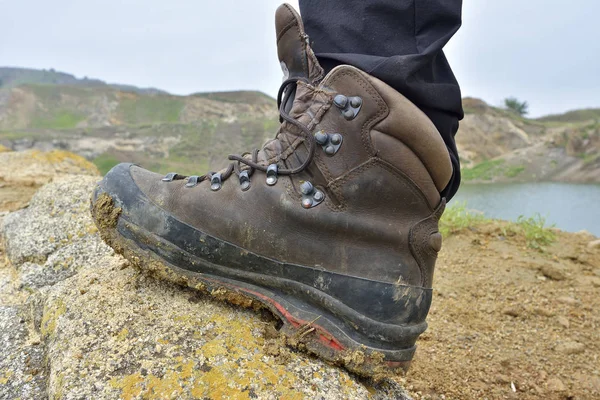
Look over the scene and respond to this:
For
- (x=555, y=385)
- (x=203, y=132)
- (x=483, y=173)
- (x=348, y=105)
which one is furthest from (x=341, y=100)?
(x=203, y=132)

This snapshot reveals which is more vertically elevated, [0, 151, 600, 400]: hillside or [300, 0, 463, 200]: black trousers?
[300, 0, 463, 200]: black trousers

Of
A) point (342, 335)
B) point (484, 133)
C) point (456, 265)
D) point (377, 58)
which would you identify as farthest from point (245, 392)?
point (484, 133)

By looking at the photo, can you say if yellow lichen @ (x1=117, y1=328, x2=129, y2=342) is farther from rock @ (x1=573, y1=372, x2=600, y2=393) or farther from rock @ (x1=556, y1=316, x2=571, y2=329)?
rock @ (x1=556, y1=316, x2=571, y2=329)

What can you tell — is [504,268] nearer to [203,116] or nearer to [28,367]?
[28,367]

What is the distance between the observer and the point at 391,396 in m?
0.83

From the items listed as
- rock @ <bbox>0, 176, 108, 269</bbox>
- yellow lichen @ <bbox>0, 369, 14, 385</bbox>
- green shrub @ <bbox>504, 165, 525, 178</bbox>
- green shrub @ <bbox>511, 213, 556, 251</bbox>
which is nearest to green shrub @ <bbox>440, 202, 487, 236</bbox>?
green shrub @ <bbox>511, 213, 556, 251</bbox>

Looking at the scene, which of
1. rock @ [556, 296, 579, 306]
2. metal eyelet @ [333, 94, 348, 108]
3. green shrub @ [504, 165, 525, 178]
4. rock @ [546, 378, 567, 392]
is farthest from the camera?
green shrub @ [504, 165, 525, 178]

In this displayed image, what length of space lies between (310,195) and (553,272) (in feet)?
5.83

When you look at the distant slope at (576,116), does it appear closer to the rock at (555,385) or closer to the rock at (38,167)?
the rock at (555,385)

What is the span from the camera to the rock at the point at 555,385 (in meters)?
1.22

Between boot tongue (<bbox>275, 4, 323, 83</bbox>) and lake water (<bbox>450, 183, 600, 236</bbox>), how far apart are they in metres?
2.39

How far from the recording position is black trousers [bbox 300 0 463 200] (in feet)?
2.70

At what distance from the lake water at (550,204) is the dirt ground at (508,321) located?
1.25ft

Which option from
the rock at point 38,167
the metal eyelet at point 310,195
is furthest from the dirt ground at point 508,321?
the metal eyelet at point 310,195
